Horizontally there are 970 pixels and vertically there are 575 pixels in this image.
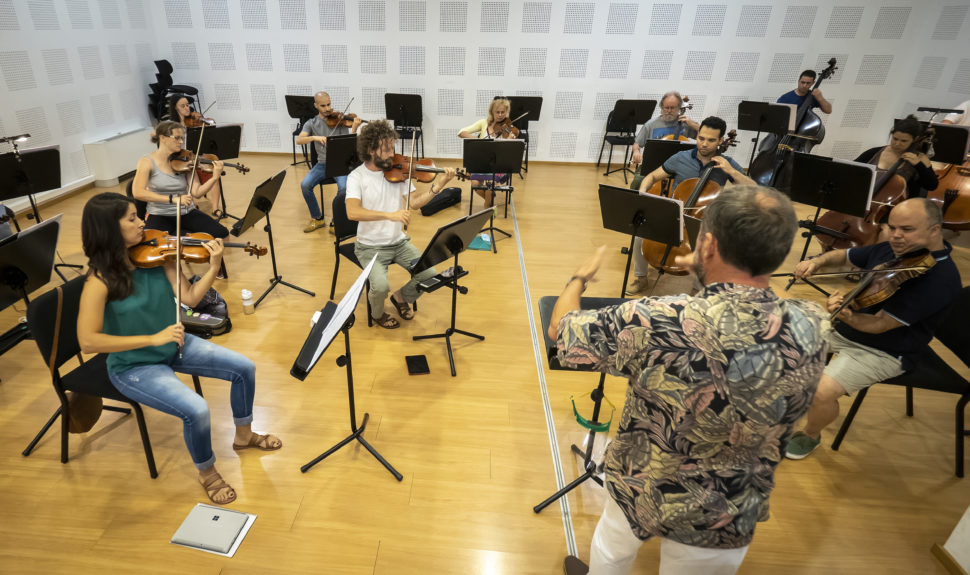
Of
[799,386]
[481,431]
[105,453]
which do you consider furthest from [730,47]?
[105,453]

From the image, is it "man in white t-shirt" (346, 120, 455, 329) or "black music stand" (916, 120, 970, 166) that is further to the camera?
"black music stand" (916, 120, 970, 166)

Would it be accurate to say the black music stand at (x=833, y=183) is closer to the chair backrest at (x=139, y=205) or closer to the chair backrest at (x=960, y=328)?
the chair backrest at (x=960, y=328)

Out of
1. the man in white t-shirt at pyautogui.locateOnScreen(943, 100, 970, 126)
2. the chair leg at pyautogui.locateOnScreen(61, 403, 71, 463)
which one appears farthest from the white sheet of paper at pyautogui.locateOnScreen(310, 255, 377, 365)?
the man in white t-shirt at pyautogui.locateOnScreen(943, 100, 970, 126)

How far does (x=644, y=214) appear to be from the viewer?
131 inches

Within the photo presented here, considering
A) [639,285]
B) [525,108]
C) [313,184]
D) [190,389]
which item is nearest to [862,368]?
[639,285]

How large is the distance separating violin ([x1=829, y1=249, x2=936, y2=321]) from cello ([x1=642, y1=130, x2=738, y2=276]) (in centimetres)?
120

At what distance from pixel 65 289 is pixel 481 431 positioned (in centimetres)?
215

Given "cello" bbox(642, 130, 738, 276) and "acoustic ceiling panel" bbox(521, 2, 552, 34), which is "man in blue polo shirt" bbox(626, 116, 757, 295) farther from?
"acoustic ceiling panel" bbox(521, 2, 552, 34)

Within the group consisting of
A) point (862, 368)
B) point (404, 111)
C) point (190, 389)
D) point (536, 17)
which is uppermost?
point (536, 17)

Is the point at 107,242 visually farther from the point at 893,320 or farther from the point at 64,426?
the point at 893,320

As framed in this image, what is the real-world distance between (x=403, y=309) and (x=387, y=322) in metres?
0.20

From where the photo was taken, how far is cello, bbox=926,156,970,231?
4.92 meters

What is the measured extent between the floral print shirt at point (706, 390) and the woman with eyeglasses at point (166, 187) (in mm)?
3639

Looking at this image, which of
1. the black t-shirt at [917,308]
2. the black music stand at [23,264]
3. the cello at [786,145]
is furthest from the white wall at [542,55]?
A: the black t-shirt at [917,308]
